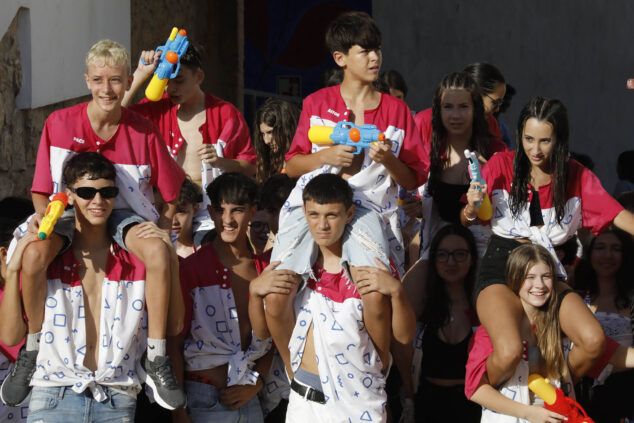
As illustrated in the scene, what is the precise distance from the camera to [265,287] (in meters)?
4.34

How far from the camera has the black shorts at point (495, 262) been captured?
4.57 m

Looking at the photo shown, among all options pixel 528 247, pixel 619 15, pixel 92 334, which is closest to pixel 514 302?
pixel 528 247

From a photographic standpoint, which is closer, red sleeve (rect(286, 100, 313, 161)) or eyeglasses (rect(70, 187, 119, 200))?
eyeglasses (rect(70, 187, 119, 200))

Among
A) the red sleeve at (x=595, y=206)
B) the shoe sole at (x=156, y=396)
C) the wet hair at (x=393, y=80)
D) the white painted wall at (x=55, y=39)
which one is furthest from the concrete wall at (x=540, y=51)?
the shoe sole at (x=156, y=396)

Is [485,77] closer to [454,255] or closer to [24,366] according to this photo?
[454,255]

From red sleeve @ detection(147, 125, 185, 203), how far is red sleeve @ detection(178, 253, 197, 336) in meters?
0.35

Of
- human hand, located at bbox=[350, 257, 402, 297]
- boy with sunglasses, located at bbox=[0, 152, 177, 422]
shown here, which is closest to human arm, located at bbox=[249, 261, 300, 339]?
human hand, located at bbox=[350, 257, 402, 297]

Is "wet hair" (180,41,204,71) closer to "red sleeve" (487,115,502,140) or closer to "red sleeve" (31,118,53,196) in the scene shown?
"red sleeve" (31,118,53,196)

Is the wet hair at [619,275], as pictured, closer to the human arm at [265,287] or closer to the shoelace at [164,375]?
the human arm at [265,287]

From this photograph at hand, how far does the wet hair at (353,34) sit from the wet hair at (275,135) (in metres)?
1.38

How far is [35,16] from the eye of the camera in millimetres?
6344

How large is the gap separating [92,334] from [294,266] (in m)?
0.97

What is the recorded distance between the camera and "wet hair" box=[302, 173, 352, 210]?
14.1 ft

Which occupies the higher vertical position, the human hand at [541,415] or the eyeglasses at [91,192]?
the eyeglasses at [91,192]
